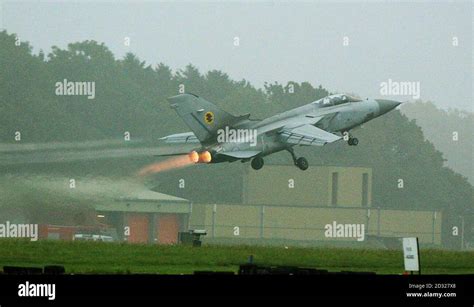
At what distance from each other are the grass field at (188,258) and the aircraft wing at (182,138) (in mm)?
6259

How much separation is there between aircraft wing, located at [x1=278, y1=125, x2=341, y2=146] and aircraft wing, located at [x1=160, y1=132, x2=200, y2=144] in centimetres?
340

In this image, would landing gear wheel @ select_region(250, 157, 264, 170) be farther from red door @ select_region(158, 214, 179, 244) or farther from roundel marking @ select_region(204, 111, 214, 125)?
red door @ select_region(158, 214, 179, 244)

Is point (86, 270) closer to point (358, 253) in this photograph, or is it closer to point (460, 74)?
point (358, 253)

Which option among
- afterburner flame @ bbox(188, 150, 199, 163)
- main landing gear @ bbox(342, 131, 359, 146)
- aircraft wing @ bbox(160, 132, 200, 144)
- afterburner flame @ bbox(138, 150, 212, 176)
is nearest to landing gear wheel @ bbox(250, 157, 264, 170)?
afterburner flame @ bbox(138, 150, 212, 176)

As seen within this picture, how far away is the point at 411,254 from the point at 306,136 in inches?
683

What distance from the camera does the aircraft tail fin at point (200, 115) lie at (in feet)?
141

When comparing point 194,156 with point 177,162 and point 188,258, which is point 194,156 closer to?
point 177,162

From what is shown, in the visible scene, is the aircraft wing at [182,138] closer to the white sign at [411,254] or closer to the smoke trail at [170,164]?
the smoke trail at [170,164]

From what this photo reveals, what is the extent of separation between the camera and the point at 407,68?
47.1 metres

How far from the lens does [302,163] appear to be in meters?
46.2

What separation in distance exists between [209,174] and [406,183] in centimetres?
764

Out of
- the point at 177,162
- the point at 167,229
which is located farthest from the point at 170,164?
the point at 167,229

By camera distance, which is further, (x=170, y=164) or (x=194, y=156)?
(x=170, y=164)

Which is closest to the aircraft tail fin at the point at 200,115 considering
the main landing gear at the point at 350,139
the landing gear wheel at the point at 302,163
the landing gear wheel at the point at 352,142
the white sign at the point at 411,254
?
the landing gear wheel at the point at 302,163
